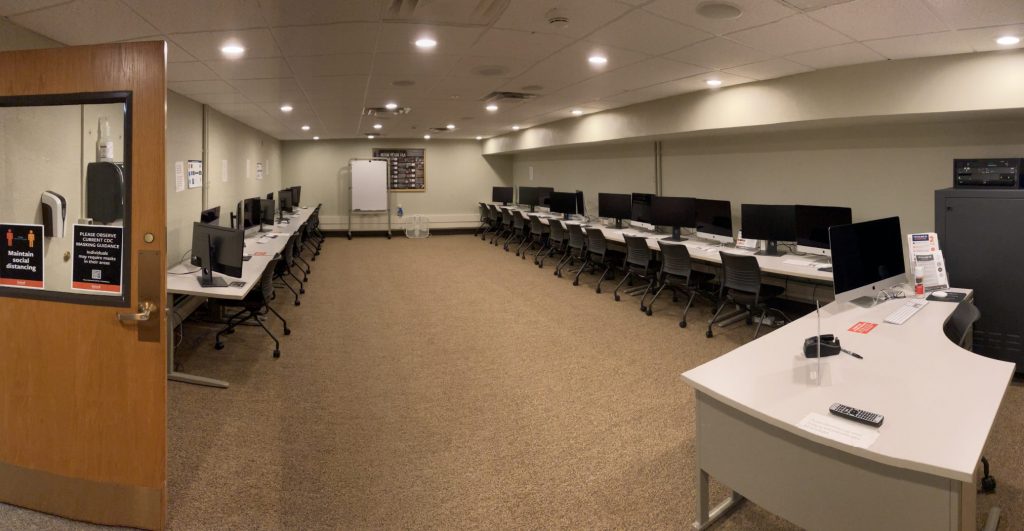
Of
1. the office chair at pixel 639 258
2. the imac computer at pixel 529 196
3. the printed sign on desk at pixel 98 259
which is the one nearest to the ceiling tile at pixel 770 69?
the office chair at pixel 639 258

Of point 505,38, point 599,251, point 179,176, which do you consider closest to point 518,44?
point 505,38

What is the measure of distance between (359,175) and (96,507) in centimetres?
1142

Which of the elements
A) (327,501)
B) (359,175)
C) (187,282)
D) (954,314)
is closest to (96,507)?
(327,501)

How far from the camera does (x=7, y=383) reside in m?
2.33

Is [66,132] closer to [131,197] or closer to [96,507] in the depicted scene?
[131,197]

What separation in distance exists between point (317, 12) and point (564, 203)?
6.58 metres

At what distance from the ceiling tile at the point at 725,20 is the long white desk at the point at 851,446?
189 cm

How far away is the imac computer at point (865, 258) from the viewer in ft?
9.23

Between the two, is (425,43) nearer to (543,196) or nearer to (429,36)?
(429,36)

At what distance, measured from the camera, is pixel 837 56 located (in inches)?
162

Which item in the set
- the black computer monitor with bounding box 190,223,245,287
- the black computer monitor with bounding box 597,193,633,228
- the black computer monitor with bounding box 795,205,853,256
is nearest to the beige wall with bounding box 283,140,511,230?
the black computer monitor with bounding box 597,193,633,228

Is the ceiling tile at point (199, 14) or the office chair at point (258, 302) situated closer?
the ceiling tile at point (199, 14)

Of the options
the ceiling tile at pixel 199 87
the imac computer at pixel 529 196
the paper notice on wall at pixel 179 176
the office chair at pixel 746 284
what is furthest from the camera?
the imac computer at pixel 529 196

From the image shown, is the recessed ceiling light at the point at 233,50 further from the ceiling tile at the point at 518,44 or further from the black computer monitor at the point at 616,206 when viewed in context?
the black computer monitor at the point at 616,206
